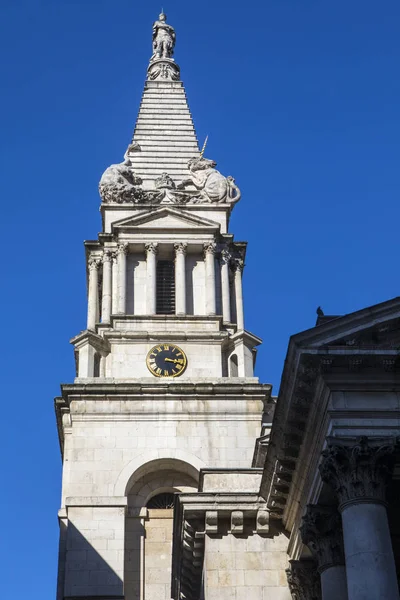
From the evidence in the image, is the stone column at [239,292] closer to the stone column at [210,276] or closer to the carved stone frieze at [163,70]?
the stone column at [210,276]

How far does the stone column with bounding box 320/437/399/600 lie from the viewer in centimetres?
3130

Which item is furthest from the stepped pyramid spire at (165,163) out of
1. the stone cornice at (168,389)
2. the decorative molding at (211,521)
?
the decorative molding at (211,521)

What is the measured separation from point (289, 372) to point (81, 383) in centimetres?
2063

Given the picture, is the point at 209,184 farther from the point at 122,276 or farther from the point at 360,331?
the point at 360,331

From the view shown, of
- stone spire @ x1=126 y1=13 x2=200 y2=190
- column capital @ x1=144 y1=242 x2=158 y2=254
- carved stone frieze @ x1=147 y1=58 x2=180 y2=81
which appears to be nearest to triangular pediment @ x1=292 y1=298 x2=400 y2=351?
column capital @ x1=144 y1=242 x2=158 y2=254

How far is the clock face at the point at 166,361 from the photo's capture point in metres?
55.9

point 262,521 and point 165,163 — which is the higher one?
point 165,163

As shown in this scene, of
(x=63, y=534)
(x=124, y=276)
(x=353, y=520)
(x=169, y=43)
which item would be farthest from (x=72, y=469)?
(x=169, y=43)

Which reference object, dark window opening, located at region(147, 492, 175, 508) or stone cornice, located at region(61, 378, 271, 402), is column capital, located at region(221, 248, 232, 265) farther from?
dark window opening, located at region(147, 492, 175, 508)

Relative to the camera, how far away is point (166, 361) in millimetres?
56250

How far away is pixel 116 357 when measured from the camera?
56.2 metres

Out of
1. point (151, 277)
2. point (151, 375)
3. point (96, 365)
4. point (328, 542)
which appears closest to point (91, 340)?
point (96, 365)

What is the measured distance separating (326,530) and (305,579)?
407 cm

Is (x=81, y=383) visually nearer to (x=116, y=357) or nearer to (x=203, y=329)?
(x=116, y=357)
